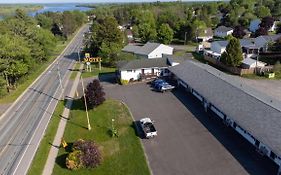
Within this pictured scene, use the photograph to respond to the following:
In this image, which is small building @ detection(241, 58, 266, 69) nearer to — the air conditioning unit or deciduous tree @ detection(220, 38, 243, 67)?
deciduous tree @ detection(220, 38, 243, 67)

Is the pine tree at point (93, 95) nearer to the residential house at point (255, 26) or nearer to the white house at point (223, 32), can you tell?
the white house at point (223, 32)

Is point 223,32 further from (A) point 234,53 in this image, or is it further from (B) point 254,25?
(A) point 234,53

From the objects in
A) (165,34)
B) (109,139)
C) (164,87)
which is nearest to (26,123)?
(109,139)

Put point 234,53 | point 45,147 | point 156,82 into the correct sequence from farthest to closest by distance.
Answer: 1. point 234,53
2. point 156,82
3. point 45,147

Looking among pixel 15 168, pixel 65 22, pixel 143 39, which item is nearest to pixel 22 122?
pixel 15 168

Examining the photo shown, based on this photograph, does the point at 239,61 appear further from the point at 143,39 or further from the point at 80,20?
the point at 80,20

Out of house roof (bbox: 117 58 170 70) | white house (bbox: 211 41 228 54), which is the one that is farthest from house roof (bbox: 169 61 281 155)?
white house (bbox: 211 41 228 54)

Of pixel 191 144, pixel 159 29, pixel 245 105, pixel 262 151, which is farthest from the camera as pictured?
pixel 159 29
